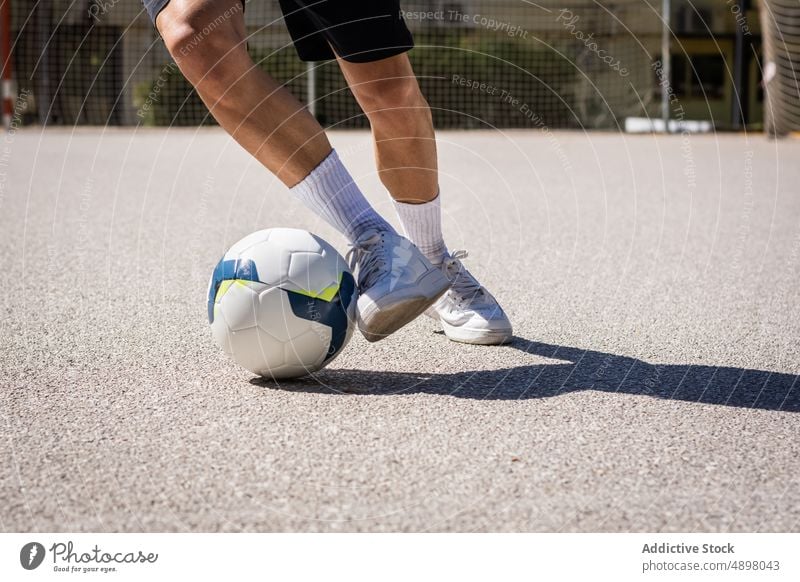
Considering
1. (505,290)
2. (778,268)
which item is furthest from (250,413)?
(778,268)

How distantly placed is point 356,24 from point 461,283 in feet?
3.12

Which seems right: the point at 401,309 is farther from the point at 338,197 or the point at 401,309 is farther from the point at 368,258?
the point at 338,197

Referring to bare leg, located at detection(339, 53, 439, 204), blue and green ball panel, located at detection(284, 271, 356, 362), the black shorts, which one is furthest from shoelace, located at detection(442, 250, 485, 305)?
the black shorts

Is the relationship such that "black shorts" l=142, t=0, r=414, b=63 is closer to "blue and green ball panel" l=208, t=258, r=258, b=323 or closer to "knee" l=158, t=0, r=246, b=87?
"knee" l=158, t=0, r=246, b=87

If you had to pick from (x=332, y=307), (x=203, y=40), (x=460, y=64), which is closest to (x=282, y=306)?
(x=332, y=307)

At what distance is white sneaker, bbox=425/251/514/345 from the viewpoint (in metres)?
3.29

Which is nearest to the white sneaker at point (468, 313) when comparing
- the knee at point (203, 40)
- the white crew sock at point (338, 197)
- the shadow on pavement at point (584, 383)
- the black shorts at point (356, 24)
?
the shadow on pavement at point (584, 383)

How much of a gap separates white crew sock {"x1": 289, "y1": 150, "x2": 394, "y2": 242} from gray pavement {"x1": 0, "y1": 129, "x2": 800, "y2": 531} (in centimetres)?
43

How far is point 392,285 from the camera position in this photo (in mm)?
2799

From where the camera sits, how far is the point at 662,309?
3924 millimetres

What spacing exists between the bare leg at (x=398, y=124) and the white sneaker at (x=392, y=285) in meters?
0.49

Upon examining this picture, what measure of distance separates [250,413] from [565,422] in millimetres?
800

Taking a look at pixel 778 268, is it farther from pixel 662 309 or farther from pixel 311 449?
pixel 311 449

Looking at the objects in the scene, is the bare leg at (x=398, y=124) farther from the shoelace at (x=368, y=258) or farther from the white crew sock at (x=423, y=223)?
the shoelace at (x=368, y=258)
